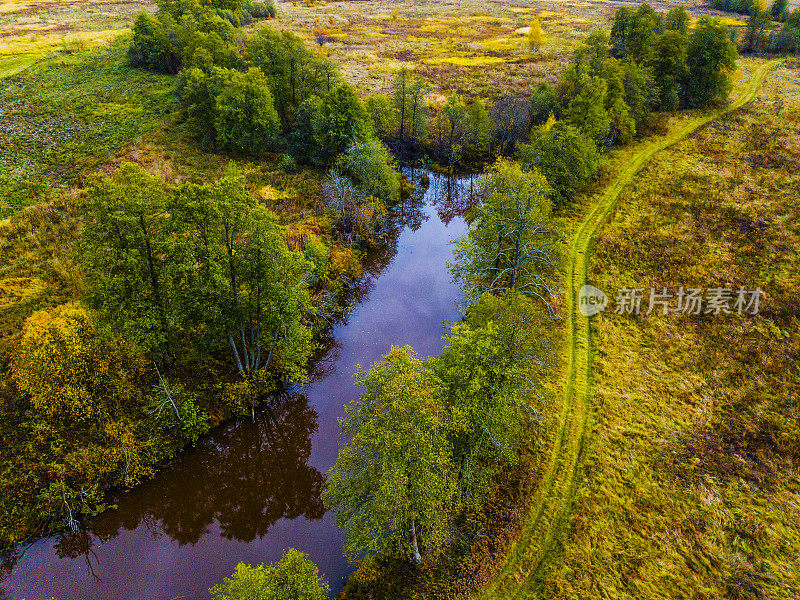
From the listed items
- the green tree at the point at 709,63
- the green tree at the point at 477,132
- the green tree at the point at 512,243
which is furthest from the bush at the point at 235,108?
the green tree at the point at 709,63

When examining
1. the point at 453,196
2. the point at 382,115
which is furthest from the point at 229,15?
the point at 453,196

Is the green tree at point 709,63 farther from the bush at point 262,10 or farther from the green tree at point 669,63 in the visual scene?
the bush at point 262,10

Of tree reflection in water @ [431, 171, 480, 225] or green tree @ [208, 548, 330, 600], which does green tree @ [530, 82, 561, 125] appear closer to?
tree reflection in water @ [431, 171, 480, 225]

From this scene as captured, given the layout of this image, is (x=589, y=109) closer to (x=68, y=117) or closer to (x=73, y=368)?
(x=73, y=368)

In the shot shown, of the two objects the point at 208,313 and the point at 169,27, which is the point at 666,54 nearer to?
the point at 208,313

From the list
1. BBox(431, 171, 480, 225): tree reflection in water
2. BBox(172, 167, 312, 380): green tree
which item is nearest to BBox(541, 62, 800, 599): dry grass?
BBox(431, 171, 480, 225): tree reflection in water

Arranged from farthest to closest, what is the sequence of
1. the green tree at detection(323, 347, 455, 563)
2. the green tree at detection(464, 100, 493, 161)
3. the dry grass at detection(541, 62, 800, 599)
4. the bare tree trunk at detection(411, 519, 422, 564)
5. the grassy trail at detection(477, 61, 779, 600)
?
the green tree at detection(464, 100, 493, 161) < the dry grass at detection(541, 62, 800, 599) < the grassy trail at detection(477, 61, 779, 600) < the bare tree trunk at detection(411, 519, 422, 564) < the green tree at detection(323, 347, 455, 563)
